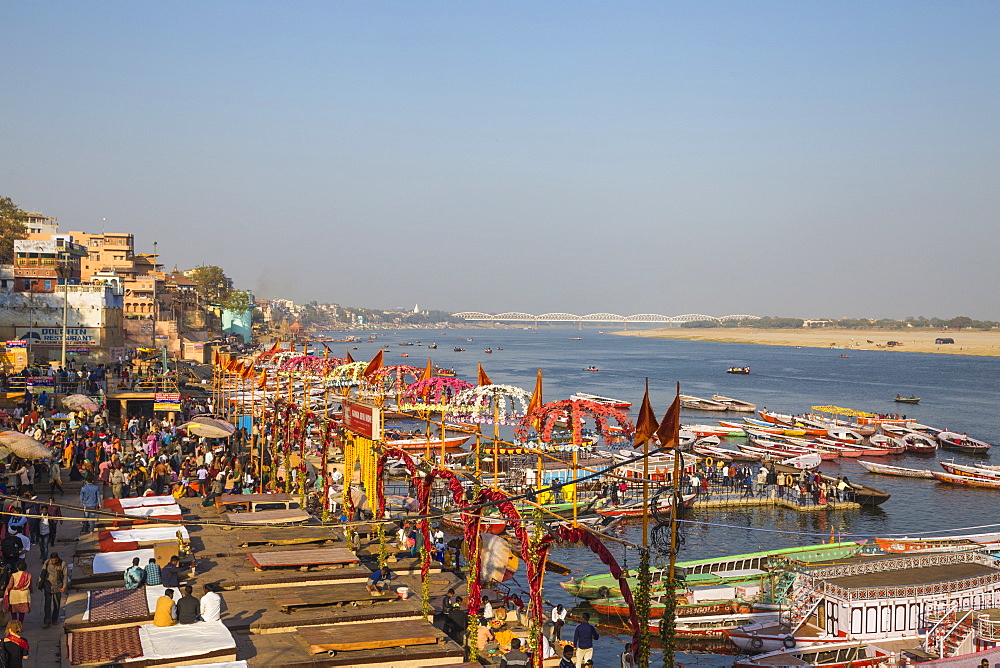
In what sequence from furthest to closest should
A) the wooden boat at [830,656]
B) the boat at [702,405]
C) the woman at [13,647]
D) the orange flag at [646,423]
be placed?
1. the boat at [702,405]
2. the wooden boat at [830,656]
3. the orange flag at [646,423]
4. the woman at [13,647]

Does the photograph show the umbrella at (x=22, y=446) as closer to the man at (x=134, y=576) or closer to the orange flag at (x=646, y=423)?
the man at (x=134, y=576)

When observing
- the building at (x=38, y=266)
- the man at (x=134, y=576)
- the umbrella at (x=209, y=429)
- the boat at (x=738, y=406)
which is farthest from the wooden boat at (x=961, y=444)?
the building at (x=38, y=266)

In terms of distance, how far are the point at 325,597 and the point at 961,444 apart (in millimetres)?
53057

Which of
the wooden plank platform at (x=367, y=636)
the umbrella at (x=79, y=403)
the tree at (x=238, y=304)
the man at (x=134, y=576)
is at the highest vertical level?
the tree at (x=238, y=304)

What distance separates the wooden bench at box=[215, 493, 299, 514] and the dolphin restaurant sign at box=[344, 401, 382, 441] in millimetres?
2843

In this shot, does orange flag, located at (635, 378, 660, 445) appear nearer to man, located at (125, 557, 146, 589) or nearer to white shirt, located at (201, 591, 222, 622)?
white shirt, located at (201, 591, 222, 622)

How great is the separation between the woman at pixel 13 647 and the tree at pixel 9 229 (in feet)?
219

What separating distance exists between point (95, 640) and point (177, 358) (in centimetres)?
7094

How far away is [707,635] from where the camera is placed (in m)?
21.2

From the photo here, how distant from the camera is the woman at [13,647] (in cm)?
1052

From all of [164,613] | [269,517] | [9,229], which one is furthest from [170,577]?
[9,229]

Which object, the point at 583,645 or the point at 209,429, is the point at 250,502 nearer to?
the point at 209,429

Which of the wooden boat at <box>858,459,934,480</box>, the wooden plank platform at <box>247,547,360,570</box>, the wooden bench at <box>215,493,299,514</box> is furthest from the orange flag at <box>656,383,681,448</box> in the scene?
the wooden boat at <box>858,459,934,480</box>

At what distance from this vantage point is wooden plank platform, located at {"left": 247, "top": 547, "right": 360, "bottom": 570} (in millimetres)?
15898
